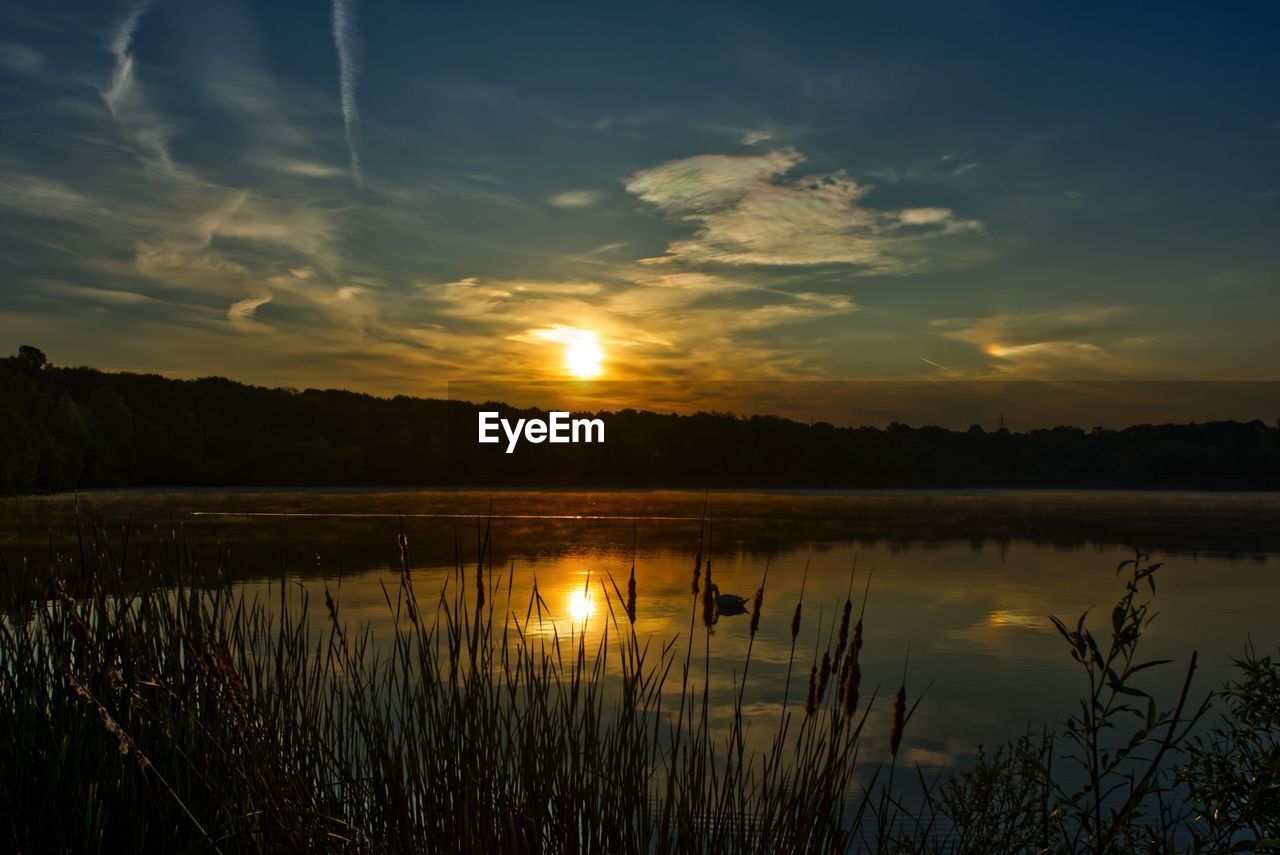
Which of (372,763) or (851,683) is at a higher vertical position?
(851,683)

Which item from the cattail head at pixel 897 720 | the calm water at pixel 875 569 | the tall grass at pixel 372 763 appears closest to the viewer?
the cattail head at pixel 897 720

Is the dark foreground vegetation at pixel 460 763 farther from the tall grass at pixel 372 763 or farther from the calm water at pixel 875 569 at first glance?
the calm water at pixel 875 569

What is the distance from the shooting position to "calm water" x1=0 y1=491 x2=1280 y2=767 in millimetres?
8586

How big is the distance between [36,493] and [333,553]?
2660cm

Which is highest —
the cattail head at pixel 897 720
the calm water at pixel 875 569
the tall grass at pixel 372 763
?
the cattail head at pixel 897 720

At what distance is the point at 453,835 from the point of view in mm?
2699

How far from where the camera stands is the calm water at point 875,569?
8.59 meters

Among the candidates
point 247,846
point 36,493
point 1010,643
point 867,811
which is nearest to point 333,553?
point 1010,643

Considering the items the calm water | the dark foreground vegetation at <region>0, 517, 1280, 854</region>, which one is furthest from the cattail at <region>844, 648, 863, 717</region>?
the calm water

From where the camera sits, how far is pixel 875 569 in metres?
17.0

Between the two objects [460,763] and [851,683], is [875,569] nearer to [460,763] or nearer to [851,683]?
[460,763]

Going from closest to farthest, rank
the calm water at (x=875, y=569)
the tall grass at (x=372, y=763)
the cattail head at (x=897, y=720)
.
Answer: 1. the cattail head at (x=897, y=720)
2. the tall grass at (x=372, y=763)
3. the calm water at (x=875, y=569)

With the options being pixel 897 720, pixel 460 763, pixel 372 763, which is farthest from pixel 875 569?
pixel 897 720

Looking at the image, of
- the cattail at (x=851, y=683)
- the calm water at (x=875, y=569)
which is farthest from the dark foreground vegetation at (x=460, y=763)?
the calm water at (x=875, y=569)
